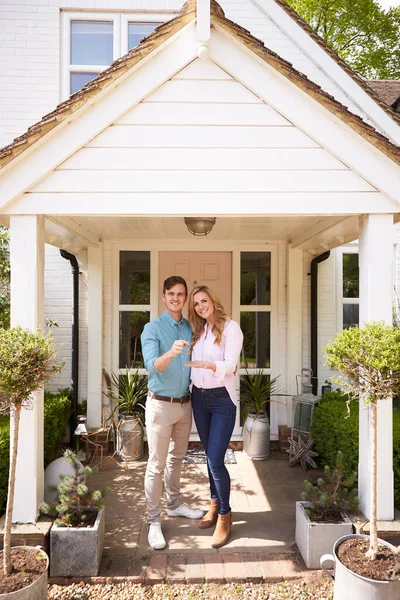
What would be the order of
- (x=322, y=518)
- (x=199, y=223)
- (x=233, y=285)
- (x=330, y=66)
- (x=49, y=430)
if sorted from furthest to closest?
(x=233, y=285)
(x=330, y=66)
(x=49, y=430)
(x=199, y=223)
(x=322, y=518)

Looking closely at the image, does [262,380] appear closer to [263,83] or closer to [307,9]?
[263,83]

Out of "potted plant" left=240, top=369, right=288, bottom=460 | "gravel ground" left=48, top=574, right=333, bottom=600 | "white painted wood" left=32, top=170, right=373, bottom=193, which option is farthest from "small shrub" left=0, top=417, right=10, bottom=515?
"potted plant" left=240, top=369, right=288, bottom=460

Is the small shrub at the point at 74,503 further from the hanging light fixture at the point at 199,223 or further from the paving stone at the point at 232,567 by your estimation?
the hanging light fixture at the point at 199,223

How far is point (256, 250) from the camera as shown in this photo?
242 inches

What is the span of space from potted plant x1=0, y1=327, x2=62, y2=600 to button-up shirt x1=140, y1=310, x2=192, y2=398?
2.63ft

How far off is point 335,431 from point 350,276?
2.70 m

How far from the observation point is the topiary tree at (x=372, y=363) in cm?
273

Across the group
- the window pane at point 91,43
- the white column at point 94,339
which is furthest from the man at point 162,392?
the window pane at point 91,43

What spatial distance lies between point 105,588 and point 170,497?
3.27ft

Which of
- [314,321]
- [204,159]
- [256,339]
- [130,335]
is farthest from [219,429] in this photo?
[314,321]

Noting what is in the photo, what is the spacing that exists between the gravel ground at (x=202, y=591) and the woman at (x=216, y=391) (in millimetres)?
443

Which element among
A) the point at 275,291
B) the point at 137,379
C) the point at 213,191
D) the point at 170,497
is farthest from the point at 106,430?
the point at 213,191

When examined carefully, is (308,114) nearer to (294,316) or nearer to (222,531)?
(294,316)

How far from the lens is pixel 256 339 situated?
6230 mm
